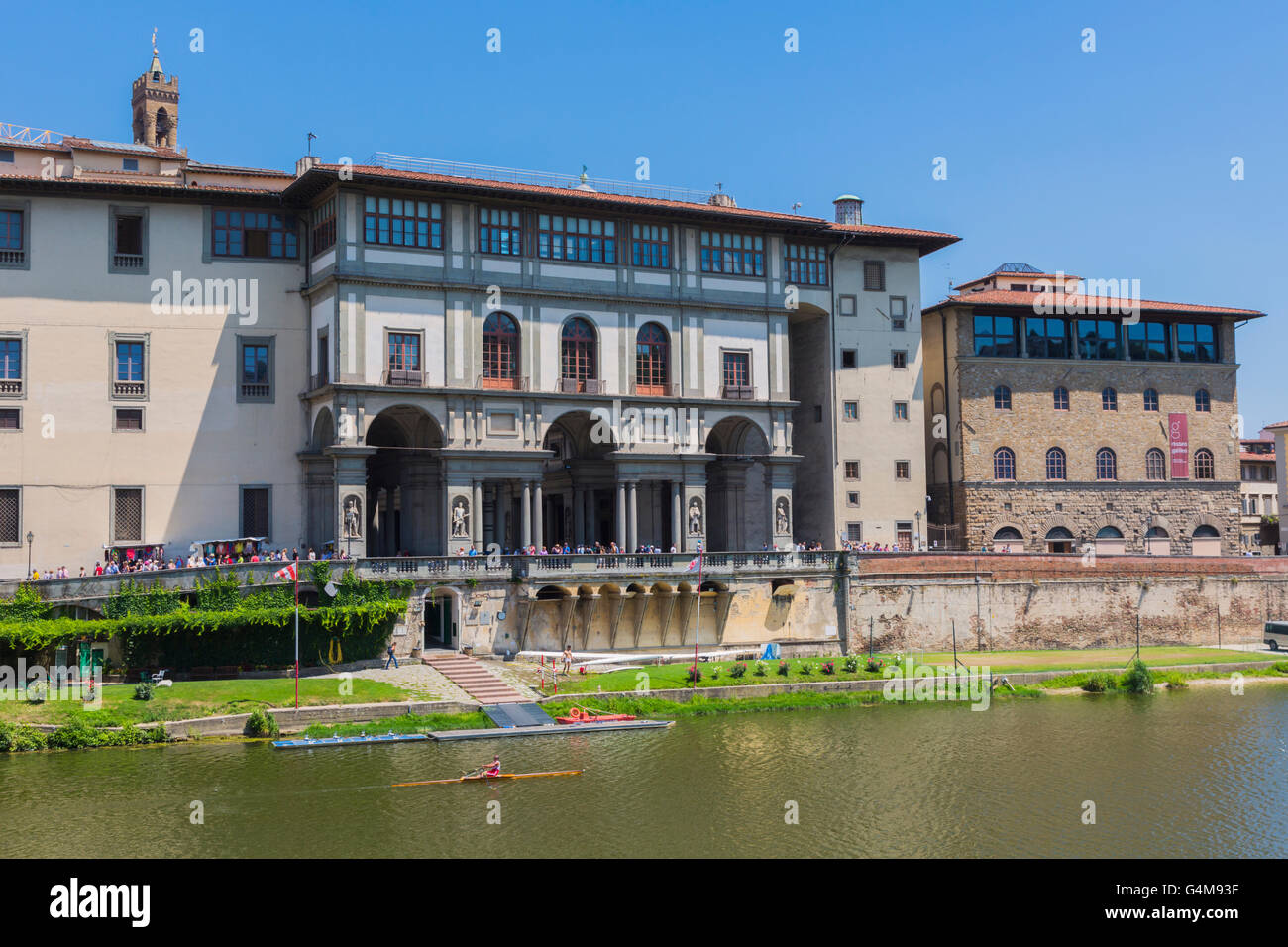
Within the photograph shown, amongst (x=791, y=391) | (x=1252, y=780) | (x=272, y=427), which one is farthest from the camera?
(x=791, y=391)

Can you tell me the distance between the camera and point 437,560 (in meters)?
54.5

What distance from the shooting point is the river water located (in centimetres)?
3216

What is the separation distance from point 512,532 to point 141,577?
2067cm

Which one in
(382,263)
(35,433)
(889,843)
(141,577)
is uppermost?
A: (382,263)

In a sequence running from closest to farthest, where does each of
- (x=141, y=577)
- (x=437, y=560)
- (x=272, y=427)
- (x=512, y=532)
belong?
(x=141, y=577)
(x=437, y=560)
(x=272, y=427)
(x=512, y=532)

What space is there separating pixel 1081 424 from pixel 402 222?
4168 centimetres

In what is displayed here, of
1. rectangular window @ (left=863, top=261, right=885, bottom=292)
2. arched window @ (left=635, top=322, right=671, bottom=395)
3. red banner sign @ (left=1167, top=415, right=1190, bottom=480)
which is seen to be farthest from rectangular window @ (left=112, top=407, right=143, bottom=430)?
red banner sign @ (left=1167, top=415, right=1190, bottom=480)

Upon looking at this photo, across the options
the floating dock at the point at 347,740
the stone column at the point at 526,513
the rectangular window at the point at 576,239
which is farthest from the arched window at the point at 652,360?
the floating dock at the point at 347,740

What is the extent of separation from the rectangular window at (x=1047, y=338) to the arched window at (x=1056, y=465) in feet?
18.5

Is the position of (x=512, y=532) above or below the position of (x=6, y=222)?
below

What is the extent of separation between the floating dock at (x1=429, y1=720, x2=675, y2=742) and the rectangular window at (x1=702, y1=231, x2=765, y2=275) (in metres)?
26.5

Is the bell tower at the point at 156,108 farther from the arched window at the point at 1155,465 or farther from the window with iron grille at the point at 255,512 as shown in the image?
the arched window at the point at 1155,465
